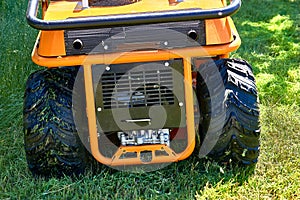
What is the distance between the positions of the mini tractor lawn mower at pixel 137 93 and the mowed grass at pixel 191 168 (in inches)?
4.4

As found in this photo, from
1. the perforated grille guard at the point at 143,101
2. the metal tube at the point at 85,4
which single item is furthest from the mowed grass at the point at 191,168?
the metal tube at the point at 85,4

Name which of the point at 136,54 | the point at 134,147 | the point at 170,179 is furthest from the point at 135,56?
the point at 170,179

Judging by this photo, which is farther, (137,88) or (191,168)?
(191,168)

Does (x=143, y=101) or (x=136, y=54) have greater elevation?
(x=136, y=54)

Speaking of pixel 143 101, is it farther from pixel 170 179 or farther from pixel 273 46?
pixel 273 46

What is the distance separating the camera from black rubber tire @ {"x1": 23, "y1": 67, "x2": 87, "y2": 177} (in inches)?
128

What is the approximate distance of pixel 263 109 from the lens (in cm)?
423

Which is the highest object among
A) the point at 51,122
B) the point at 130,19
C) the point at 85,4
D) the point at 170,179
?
the point at 130,19

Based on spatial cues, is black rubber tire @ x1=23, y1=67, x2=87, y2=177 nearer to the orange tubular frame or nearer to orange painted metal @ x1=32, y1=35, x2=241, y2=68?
the orange tubular frame

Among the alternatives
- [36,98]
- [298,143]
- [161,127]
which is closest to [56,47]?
[36,98]

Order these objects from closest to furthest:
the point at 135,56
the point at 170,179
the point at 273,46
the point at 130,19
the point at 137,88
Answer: the point at 130,19
the point at 135,56
the point at 137,88
the point at 170,179
the point at 273,46

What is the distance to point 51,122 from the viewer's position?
3.25 metres

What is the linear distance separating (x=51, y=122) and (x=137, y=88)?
0.53 m

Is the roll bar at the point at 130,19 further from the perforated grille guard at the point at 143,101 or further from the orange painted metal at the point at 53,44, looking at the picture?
the perforated grille guard at the point at 143,101
